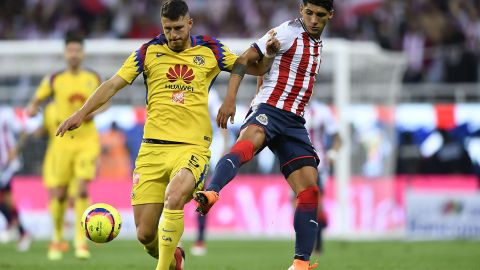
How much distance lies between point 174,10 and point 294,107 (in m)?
1.32

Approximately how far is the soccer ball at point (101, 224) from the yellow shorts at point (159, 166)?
0.95ft

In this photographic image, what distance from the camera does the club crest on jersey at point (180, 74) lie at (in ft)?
30.8

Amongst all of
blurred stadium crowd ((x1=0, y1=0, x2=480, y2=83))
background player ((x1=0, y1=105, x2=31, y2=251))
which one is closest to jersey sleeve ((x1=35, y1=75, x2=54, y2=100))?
background player ((x1=0, y1=105, x2=31, y2=251))

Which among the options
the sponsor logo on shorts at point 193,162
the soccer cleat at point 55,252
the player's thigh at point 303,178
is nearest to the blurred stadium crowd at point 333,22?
the soccer cleat at point 55,252

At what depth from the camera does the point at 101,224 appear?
9141mm

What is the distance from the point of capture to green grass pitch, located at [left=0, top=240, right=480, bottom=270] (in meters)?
12.0

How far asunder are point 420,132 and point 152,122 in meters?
11.6

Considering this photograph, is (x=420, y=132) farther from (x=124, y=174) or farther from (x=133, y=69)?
(x=133, y=69)

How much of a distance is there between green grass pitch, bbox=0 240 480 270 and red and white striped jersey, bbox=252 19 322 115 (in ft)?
9.15

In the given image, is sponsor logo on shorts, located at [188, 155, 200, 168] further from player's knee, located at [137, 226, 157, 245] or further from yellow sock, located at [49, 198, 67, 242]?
yellow sock, located at [49, 198, 67, 242]

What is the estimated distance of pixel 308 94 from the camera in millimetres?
9656

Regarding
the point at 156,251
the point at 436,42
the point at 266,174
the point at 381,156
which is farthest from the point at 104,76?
the point at 156,251

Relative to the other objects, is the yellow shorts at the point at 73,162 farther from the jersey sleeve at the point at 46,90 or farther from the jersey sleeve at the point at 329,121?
the jersey sleeve at the point at 329,121

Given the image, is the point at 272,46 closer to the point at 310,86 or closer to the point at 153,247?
the point at 310,86
